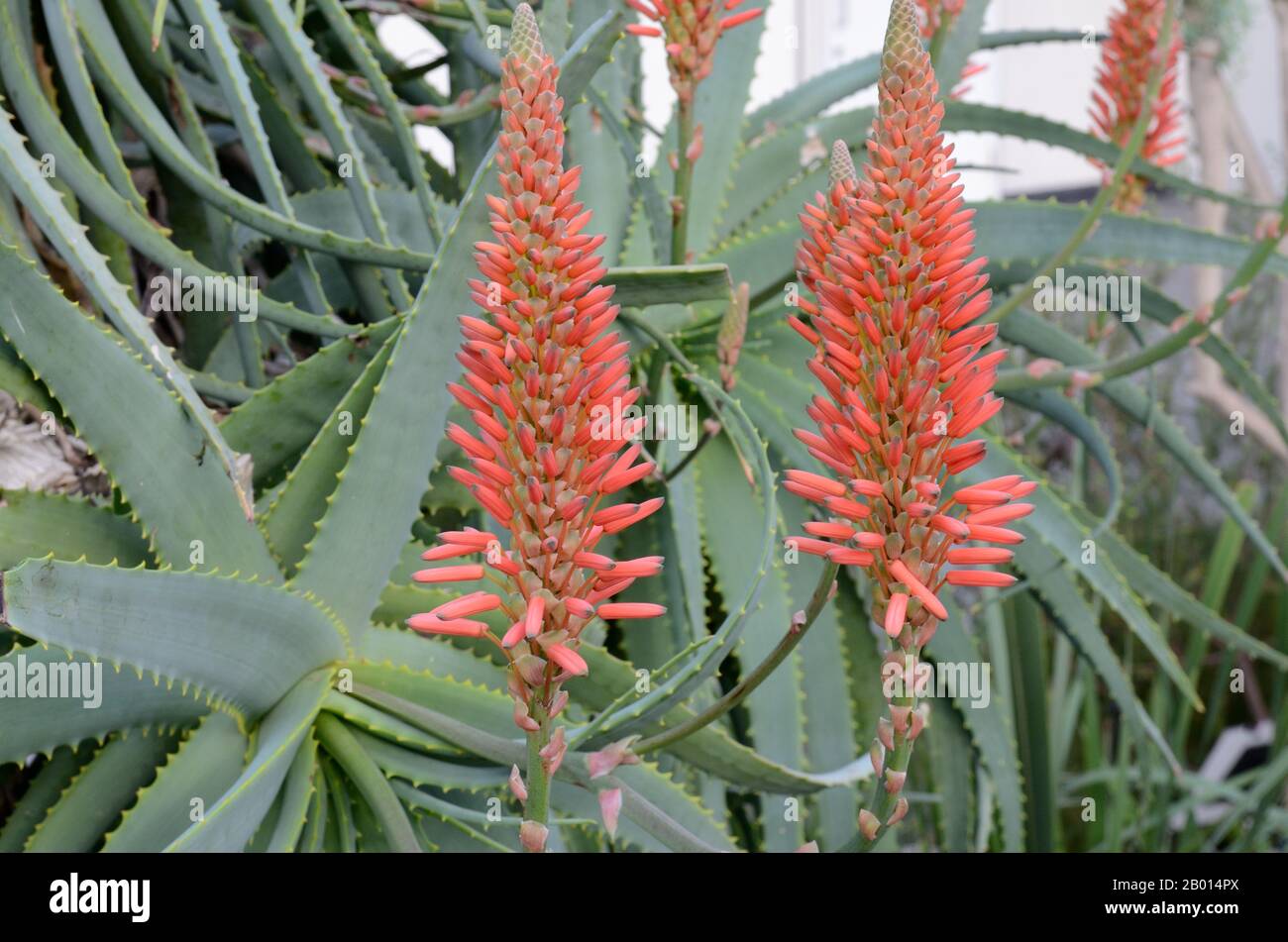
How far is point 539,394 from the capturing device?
0.34 m

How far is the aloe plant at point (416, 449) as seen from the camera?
47cm

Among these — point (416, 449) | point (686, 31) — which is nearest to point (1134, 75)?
point (686, 31)

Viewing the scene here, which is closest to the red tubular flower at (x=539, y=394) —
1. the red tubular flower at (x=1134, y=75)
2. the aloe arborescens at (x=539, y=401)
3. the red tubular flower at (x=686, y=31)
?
the aloe arborescens at (x=539, y=401)

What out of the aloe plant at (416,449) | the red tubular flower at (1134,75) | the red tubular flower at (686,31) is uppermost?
the red tubular flower at (1134,75)

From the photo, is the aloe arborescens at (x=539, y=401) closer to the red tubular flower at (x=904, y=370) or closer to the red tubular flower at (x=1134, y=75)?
the red tubular flower at (x=904, y=370)

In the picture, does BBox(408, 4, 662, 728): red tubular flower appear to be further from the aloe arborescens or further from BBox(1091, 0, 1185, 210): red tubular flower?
BBox(1091, 0, 1185, 210): red tubular flower

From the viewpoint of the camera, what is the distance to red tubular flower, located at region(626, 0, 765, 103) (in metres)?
0.53

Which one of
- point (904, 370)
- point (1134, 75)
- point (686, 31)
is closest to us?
point (904, 370)

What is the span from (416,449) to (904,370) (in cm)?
26

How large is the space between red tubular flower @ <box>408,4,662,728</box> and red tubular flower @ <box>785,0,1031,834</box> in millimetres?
62

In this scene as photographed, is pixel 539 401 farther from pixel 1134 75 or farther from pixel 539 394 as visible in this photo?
pixel 1134 75

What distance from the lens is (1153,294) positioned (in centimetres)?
85

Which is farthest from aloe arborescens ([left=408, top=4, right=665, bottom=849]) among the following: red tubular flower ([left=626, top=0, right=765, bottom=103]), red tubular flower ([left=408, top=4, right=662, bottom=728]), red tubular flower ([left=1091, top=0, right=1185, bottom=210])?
red tubular flower ([left=1091, top=0, right=1185, bottom=210])

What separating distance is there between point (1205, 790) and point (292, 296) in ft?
3.34
